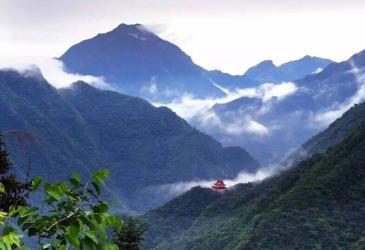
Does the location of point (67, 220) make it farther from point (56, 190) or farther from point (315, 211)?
point (315, 211)

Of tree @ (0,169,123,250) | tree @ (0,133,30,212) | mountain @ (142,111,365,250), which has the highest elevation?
mountain @ (142,111,365,250)

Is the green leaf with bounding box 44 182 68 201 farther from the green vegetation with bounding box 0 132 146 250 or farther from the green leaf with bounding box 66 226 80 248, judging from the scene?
the green leaf with bounding box 66 226 80 248

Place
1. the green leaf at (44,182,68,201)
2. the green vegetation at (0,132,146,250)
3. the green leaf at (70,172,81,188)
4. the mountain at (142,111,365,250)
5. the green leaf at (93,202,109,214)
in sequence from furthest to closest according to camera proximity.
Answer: the mountain at (142,111,365,250), the green leaf at (70,172,81,188), the green leaf at (93,202,109,214), the green leaf at (44,182,68,201), the green vegetation at (0,132,146,250)

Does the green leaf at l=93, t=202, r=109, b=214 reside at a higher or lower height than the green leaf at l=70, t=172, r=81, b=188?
lower

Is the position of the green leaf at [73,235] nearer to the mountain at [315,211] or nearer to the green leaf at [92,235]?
the green leaf at [92,235]

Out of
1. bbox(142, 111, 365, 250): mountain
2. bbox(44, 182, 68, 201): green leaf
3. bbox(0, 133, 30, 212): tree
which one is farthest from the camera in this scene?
bbox(142, 111, 365, 250): mountain

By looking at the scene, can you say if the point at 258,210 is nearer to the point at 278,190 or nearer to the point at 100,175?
the point at 278,190

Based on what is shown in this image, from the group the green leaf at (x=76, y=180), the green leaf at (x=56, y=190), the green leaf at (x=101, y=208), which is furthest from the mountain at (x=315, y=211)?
the green leaf at (x=56, y=190)

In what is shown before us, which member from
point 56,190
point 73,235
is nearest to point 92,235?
point 73,235

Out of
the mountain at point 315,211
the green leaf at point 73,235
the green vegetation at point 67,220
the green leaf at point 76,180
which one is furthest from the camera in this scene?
the mountain at point 315,211

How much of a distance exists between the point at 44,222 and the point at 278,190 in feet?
623

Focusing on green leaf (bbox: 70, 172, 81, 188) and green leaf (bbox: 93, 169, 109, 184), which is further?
green leaf (bbox: 70, 172, 81, 188)

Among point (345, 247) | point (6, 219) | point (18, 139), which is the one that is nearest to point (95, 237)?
point (6, 219)

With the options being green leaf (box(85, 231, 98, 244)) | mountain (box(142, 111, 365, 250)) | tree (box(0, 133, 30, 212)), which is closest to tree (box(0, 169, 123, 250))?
green leaf (box(85, 231, 98, 244))
